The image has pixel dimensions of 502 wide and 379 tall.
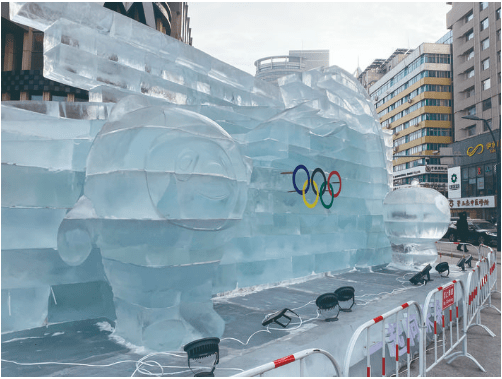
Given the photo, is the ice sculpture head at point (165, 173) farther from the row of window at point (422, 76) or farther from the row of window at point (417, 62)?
the row of window at point (417, 62)

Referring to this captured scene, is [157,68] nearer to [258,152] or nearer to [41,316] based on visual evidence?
[258,152]

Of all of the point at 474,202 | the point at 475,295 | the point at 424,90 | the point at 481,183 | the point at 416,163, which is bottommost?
the point at 475,295

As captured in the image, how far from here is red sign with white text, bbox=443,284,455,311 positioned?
5.68m

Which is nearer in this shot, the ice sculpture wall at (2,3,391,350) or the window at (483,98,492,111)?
the ice sculpture wall at (2,3,391,350)

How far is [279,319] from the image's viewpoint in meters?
5.86

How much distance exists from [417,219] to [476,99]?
3424 centimetres

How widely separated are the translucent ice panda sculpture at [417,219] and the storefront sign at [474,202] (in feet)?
84.1

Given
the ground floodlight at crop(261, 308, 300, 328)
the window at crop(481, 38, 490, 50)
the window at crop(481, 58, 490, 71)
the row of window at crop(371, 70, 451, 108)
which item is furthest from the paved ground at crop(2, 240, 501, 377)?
the row of window at crop(371, 70, 451, 108)

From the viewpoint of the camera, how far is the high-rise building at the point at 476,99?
33062 mm

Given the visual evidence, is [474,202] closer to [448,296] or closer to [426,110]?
[426,110]

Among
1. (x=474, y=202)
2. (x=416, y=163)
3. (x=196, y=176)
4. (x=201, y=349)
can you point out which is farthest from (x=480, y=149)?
(x=201, y=349)

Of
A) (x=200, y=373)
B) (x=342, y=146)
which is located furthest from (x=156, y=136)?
(x=342, y=146)

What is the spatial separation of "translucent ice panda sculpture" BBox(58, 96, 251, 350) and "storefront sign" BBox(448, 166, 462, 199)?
35775 mm

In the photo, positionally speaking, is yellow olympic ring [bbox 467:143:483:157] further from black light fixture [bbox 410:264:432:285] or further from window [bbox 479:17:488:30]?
black light fixture [bbox 410:264:432:285]
